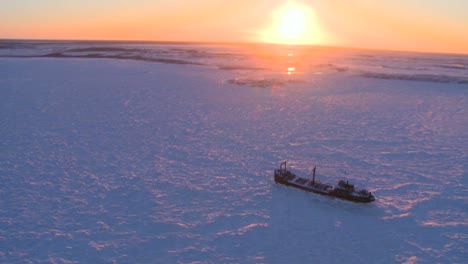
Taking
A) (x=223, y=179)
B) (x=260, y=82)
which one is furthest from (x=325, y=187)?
(x=260, y=82)

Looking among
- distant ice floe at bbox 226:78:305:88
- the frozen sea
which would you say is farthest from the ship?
distant ice floe at bbox 226:78:305:88

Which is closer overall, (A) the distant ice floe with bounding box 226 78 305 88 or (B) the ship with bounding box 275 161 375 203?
(B) the ship with bounding box 275 161 375 203

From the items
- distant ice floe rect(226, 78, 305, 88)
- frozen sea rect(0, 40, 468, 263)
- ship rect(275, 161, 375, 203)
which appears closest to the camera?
frozen sea rect(0, 40, 468, 263)

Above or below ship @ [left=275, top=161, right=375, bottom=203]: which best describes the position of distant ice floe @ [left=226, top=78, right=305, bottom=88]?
above

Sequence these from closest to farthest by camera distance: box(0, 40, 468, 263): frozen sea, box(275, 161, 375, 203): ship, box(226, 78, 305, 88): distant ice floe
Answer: box(0, 40, 468, 263): frozen sea, box(275, 161, 375, 203): ship, box(226, 78, 305, 88): distant ice floe

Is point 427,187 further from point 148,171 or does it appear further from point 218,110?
point 218,110

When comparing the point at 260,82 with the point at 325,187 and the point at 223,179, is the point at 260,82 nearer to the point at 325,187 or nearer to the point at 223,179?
the point at 223,179

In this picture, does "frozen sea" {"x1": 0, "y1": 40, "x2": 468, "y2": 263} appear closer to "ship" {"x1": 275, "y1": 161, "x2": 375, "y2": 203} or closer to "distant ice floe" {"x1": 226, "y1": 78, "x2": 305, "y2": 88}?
"ship" {"x1": 275, "y1": 161, "x2": 375, "y2": 203}
